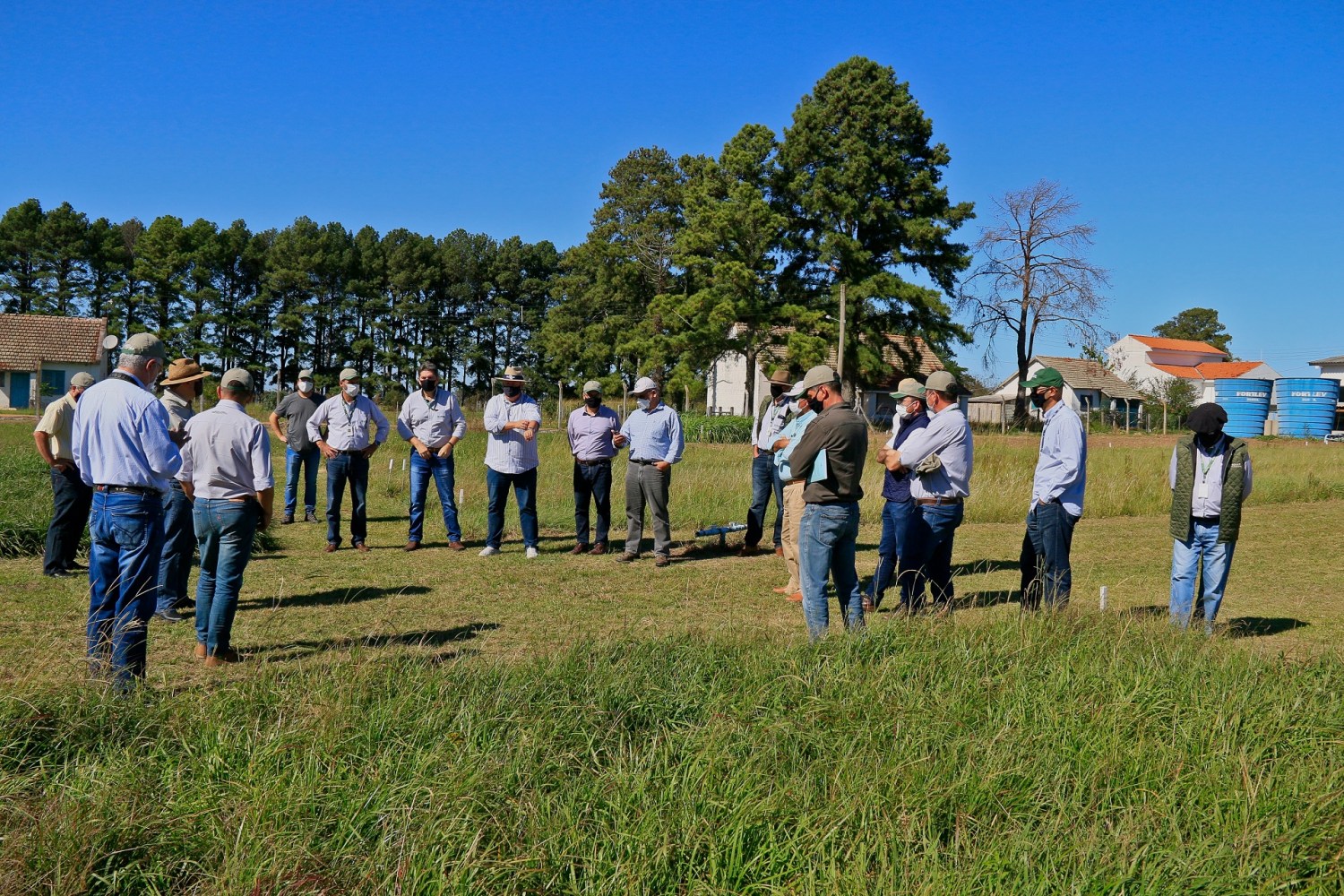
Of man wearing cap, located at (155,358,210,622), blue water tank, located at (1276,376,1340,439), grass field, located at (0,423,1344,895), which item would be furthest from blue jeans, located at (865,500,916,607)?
blue water tank, located at (1276,376,1340,439)

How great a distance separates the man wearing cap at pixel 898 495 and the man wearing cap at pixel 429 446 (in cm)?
448

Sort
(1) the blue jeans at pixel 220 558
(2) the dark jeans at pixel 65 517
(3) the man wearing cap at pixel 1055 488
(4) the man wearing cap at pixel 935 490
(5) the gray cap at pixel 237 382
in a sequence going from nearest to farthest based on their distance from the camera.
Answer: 1. (1) the blue jeans at pixel 220 558
2. (5) the gray cap at pixel 237 382
3. (3) the man wearing cap at pixel 1055 488
4. (4) the man wearing cap at pixel 935 490
5. (2) the dark jeans at pixel 65 517

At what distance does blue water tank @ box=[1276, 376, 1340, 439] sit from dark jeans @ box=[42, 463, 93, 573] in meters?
60.1

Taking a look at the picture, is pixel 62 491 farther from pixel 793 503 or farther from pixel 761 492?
pixel 761 492

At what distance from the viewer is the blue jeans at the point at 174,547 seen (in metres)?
6.55

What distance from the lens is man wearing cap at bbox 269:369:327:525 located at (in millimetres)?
12375

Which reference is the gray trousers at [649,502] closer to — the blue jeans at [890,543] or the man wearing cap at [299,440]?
the blue jeans at [890,543]

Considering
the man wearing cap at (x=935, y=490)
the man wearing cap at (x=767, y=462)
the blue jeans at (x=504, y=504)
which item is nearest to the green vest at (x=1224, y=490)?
the man wearing cap at (x=935, y=490)

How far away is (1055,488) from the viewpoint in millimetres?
6957

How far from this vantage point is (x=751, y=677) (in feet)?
15.8

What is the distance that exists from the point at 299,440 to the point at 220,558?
6.69 metres

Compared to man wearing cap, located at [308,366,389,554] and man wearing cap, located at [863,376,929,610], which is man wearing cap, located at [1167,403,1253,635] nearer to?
Result: man wearing cap, located at [863,376,929,610]

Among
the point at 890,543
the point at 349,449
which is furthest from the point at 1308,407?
the point at 349,449

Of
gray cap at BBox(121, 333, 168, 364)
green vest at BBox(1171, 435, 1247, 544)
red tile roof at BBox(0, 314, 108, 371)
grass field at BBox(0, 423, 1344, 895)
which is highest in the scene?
red tile roof at BBox(0, 314, 108, 371)
